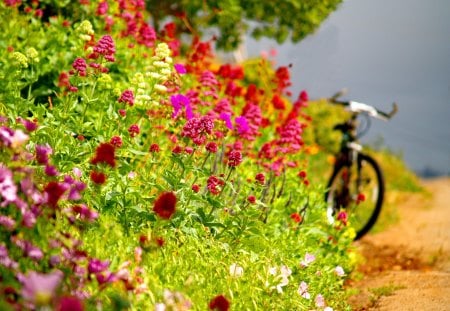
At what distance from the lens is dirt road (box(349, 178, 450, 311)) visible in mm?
5242

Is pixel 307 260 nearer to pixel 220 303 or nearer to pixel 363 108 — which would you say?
pixel 220 303

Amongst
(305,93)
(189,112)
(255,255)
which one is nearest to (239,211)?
(255,255)

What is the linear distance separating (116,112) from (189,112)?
86 cm

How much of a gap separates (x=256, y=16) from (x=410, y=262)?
5.76 metres

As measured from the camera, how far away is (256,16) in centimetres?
1184

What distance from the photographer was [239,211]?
4582 mm

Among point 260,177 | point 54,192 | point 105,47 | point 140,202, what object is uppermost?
point 54,192

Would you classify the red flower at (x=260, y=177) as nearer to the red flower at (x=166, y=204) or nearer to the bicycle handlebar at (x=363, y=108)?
the red flower at (x=166, y=204)

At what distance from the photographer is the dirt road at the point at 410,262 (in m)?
5.24

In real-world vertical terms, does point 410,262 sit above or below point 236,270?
below

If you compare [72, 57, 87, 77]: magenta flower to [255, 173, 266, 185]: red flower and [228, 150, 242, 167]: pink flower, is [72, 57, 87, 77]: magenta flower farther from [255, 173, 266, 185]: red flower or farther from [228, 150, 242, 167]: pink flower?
[255, 173, 266, 185]: red flower

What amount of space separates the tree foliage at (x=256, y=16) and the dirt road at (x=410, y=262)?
3772 mm

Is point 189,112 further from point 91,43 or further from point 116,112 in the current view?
point 91,43

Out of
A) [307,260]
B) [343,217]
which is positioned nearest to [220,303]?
[307,260]
